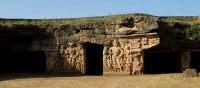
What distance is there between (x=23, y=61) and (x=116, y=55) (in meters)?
6.12

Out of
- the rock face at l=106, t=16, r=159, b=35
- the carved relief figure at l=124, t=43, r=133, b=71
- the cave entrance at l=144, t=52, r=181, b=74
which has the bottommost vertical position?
the cave entrance at l=144, t=52, r=181, b=74

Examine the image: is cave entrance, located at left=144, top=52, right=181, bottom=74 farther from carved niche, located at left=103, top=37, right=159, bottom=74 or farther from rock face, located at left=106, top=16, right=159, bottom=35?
rock face, located at left=106, top=16, right=159, bottom=35

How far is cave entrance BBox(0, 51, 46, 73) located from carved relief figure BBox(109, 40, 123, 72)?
4677 millimetres

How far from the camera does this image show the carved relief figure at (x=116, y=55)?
44.5 feet

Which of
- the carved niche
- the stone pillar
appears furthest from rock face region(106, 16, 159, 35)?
the stone pillar

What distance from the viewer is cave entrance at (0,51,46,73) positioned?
15.8 metres

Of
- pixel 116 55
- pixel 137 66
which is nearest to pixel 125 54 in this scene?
pixel 116 55

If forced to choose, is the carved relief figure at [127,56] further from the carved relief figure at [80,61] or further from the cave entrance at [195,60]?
the cave entrance at [195,60]

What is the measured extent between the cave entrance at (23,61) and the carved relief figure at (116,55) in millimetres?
4677

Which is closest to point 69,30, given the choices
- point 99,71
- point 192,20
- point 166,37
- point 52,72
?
point 52,72

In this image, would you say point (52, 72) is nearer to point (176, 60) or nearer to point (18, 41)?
point (18, 41)

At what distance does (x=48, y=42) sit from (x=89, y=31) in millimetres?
2258

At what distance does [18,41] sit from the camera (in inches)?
563

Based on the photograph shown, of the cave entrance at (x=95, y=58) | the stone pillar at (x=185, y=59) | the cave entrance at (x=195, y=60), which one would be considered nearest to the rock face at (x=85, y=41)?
the stone pillar at (x=185, y=59)
